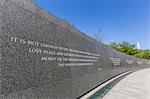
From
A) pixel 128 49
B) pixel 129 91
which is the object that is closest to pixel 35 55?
pixel 129 91

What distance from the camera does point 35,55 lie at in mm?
3088

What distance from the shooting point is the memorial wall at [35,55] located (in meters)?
2.44

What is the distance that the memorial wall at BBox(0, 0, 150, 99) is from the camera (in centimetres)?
244

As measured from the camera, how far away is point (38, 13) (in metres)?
3.34

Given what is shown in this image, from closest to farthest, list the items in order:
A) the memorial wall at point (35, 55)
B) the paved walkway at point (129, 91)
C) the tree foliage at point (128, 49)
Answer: the memorial wall at point (35, 55) → the paved walkway at point (129, 91) → the tree foliage at point (128, 49)

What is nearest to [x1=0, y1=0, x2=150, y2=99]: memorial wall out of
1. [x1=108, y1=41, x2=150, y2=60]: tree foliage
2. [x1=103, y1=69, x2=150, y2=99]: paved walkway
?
[x1=103, y1=69, x2=150, y2=99]: paved walkway

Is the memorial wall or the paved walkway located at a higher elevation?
the memorial wall

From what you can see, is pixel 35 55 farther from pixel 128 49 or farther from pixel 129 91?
pixel 128 49

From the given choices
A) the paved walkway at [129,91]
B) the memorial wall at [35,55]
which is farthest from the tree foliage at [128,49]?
the memorial wall at [35,55]

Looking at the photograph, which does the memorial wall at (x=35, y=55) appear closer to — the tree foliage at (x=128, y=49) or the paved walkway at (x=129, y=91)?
the paved walkway at (x=129, y=91)

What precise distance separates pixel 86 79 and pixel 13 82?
3743 mm

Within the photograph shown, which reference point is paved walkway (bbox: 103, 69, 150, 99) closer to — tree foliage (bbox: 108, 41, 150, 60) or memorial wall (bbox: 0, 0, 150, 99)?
memorial wall (bbox: 0, 0, 150, 99)

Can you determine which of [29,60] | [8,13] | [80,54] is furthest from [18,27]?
[80,54]

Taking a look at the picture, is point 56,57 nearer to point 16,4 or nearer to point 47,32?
point 47,32
